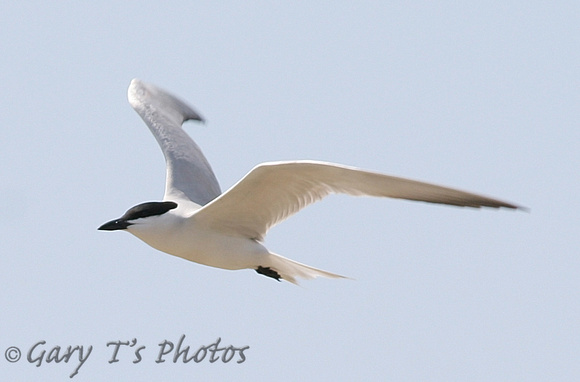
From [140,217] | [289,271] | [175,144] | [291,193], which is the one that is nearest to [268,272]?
[289,271]

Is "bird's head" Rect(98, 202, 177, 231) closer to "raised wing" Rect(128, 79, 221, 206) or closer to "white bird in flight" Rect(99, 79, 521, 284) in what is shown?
"white bird in flight" Rect(99, 79, 521, 284)

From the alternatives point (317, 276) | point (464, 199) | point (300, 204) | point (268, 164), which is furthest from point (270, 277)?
point (464, 199)

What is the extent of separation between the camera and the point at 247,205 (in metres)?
8.45

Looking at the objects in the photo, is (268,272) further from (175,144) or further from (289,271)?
(175,144)

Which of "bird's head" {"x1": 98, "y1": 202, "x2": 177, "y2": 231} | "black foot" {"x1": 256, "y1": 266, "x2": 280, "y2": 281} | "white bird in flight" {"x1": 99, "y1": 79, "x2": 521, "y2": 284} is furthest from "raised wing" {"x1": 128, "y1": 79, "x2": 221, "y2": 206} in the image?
"black foot" {"x1": 256, "y1": 266, "x2": 280, "y2": 281}

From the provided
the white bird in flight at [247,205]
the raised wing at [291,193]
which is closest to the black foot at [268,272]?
the white bird in flight at [247,205]

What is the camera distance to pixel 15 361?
8570 millimetres

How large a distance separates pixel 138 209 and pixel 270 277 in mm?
1336

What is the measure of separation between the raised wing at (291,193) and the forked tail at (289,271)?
0.92ft

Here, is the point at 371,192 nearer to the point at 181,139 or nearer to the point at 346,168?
the point at 346,168

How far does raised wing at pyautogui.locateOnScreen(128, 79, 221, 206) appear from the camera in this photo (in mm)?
9914

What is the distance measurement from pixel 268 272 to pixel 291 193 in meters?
1.11

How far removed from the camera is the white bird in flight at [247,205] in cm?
743

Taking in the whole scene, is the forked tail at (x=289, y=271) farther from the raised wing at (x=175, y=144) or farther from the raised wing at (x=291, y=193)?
the raised wing at (x=175, y=144)
